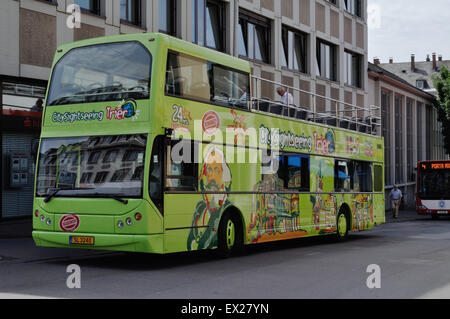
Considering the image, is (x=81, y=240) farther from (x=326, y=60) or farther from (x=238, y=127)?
(x=326, y=60)

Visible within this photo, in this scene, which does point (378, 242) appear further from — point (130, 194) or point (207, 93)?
point (130, 194)

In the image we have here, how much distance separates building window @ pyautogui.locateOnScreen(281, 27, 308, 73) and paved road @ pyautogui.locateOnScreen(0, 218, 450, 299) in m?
14.2

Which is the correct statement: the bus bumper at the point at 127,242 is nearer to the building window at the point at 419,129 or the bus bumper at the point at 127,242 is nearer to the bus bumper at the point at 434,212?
the bus bumper at the point at 434,212

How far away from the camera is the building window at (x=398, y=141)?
155ft

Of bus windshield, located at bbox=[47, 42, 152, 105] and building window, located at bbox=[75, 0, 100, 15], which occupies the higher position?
building window, located at bbox=[75, 0, 100, 15]

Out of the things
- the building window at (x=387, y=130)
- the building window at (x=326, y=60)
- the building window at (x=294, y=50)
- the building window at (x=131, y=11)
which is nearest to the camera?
the building window at (x=131, y=11)

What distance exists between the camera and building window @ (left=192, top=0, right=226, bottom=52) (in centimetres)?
2275

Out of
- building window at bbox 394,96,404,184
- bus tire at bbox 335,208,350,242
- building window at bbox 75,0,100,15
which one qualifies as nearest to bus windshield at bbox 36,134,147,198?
building window at bbox 75,0,100,15

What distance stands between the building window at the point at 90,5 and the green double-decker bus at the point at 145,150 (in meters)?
6.66

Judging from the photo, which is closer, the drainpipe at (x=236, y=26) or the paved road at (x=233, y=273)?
the paved road at (x=233, y=273)

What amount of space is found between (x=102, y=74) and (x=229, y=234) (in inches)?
154

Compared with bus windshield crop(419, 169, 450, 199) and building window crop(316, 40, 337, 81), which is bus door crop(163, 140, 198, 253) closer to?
building window crop(316, 40, 337, 81)

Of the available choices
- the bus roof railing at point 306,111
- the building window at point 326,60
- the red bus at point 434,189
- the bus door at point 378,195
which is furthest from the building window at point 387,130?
the bus door at point 378,195
